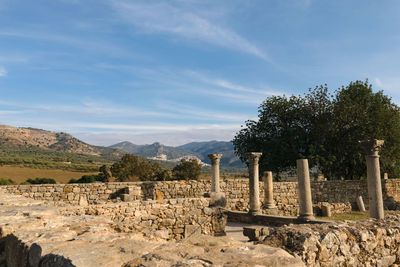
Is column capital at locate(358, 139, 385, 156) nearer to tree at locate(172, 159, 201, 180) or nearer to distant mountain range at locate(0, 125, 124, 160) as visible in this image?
tree at locate(172, 159, 201, 180)

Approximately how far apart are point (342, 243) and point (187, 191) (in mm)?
13255

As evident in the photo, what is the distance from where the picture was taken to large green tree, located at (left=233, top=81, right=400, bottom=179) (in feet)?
80.0

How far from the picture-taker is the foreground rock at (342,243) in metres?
4.17

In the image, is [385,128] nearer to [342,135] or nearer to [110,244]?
[342,135]

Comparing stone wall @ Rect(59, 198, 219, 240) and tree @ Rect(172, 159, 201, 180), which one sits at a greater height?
tree @ Rect(172, 159, 201, 180)

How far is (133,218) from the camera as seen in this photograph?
29.8 ft

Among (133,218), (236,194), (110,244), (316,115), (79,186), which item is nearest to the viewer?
(110,244)

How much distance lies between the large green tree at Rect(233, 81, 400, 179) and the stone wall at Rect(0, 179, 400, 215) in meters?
2.42

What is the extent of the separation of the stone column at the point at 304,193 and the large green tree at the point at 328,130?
11.5 m

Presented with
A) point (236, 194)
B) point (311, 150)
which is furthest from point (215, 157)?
point (311, 150)

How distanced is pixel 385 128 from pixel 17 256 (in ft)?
90.3

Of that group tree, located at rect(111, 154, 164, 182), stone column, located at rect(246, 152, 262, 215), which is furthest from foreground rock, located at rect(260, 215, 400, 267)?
tree, located at rect(111, 154, 164, 182)

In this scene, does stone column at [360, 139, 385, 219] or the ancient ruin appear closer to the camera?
the ancient ruin

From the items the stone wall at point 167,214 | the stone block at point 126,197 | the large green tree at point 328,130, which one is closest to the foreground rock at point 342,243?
the stone wall at point 167,214
